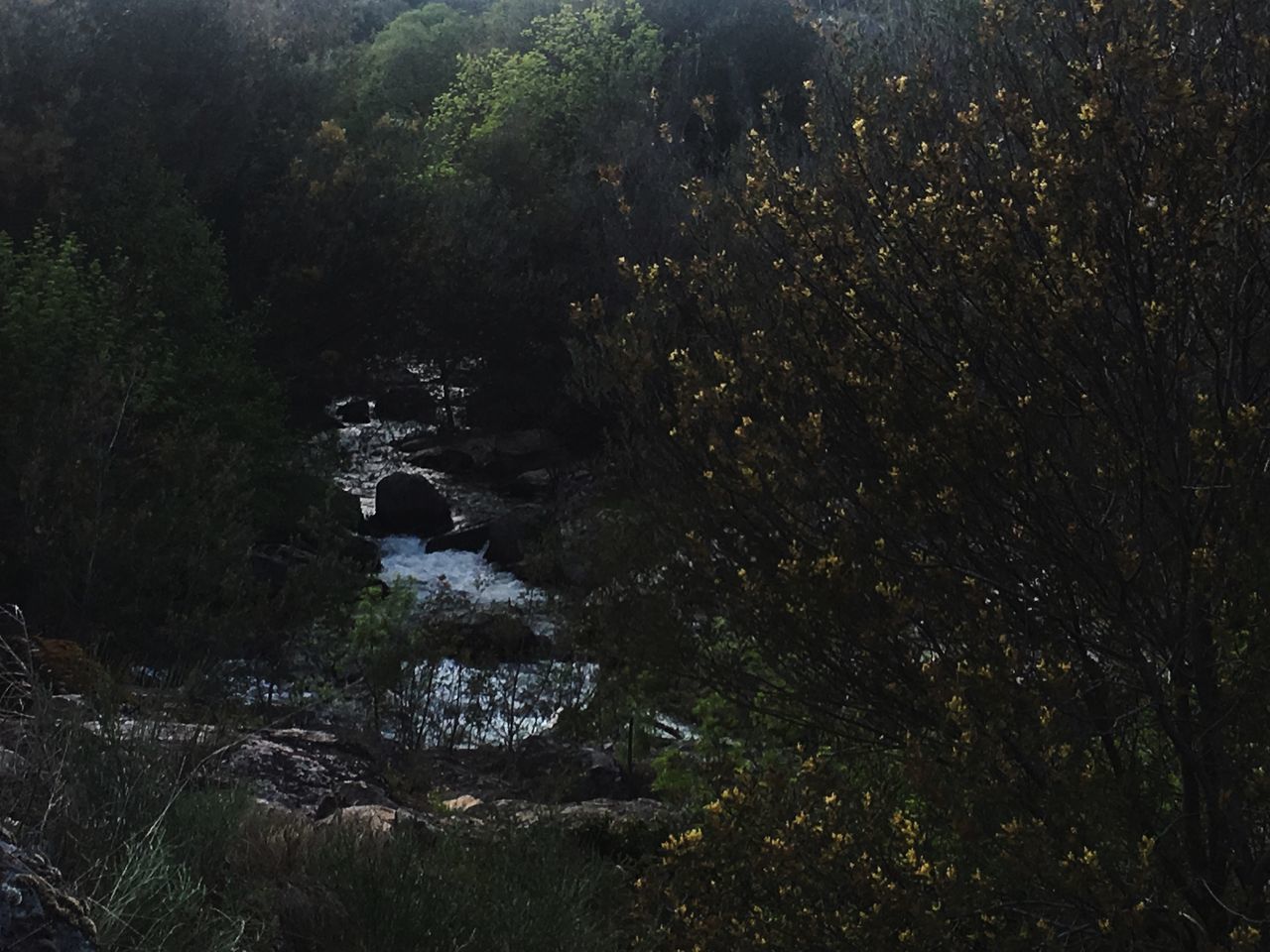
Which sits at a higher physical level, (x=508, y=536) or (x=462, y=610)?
(x=508, y=536)

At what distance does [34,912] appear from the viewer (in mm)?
3107

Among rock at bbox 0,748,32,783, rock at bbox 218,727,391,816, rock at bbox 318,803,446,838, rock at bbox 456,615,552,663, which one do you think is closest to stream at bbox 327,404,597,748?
rock at bbox 456,615,552,663

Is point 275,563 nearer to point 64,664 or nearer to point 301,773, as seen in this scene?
point 64,664

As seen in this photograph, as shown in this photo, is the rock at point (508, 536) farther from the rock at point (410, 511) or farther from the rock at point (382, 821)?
the rock at point (382, 821)

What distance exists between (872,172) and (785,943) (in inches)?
130

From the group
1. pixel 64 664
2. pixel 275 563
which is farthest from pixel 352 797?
pixel 275 563

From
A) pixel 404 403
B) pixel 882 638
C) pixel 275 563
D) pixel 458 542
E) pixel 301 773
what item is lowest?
pixel 458 542

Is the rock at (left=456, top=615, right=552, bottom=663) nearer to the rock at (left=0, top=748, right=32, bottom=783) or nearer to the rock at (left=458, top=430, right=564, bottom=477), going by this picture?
the rock at (left=0, top=748, right=32, bottom=783)

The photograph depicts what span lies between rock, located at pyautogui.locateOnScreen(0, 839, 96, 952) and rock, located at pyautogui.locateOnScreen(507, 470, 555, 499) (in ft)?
69.8

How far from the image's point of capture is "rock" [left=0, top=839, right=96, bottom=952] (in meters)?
3.05

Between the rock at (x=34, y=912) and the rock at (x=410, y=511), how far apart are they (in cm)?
1936

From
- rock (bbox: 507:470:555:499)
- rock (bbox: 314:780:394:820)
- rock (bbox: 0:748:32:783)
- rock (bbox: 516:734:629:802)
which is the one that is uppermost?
rock (bbox: 0:748:32:783)

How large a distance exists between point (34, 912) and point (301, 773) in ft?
16.1

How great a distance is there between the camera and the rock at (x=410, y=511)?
22.7 metres
